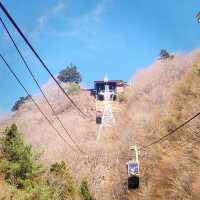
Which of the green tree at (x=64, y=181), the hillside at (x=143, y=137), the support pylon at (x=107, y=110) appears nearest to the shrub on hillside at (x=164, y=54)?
the hillside at (x=143, y=137)

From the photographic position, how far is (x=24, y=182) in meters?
23.9

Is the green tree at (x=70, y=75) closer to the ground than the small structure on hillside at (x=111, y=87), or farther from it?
farther from it

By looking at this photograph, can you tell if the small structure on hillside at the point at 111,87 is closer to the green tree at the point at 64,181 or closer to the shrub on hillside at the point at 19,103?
the shrub on hillside at the point at 19,103

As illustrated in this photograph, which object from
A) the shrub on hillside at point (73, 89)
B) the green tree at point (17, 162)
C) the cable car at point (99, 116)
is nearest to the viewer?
the green tree at point (17, 162)

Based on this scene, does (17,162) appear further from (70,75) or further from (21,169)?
(70,75)

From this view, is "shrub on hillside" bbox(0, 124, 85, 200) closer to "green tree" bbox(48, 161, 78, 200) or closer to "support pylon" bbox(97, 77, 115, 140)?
"green tree" bbox(48, 161, 78, 200)

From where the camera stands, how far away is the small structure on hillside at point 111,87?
78375mm

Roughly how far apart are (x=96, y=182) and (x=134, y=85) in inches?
1455

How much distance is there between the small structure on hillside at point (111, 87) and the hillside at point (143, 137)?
1.78 meters

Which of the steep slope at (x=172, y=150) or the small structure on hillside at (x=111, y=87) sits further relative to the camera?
the small structure on hillside at (x=111, y=87)

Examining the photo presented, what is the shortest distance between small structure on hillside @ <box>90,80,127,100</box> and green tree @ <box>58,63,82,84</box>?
12272mm

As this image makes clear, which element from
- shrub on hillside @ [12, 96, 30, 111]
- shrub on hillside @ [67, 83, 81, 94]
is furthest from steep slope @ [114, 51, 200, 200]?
shrub on hillside @ [12, 96, 30, 111]

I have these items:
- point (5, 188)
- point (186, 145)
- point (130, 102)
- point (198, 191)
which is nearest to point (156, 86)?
point (130, 102)

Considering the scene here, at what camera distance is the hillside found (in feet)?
97.0
